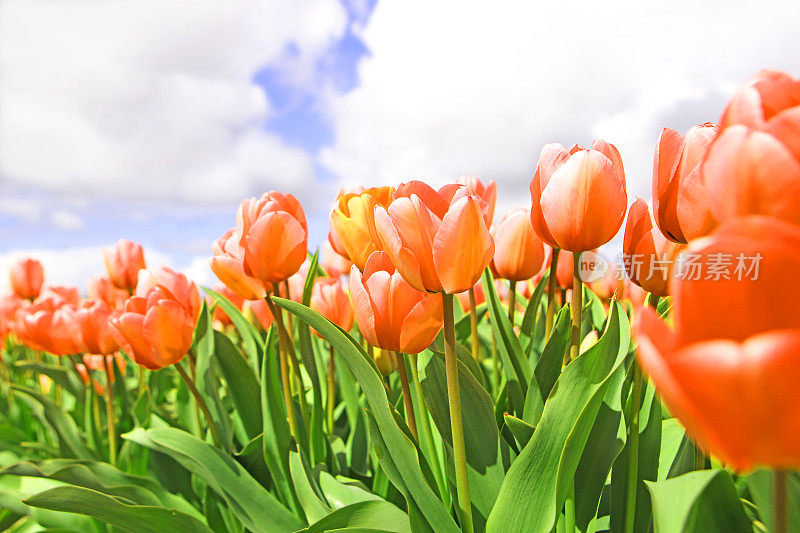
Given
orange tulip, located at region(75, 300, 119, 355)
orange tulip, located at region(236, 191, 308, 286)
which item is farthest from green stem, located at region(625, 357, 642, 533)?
orange tulip, located at region(75, 300, 119, 355)

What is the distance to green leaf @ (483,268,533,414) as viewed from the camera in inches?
49.6

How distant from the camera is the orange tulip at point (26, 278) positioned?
3.70 m

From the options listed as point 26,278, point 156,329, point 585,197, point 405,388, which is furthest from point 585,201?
point 26,278

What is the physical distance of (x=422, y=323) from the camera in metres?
0.95

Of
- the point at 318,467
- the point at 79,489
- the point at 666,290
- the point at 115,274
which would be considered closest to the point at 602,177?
the point at 666,290

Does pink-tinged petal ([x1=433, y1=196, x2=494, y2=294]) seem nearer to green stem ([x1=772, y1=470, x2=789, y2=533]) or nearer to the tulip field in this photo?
the tulip field

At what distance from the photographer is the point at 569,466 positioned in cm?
88

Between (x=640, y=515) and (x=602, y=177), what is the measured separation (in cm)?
67

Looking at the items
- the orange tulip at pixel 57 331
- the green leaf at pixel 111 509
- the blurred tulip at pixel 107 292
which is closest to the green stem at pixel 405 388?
the green leaf at pixel 111 509

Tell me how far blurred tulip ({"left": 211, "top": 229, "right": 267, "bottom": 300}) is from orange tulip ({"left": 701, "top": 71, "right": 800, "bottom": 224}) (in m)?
1.17

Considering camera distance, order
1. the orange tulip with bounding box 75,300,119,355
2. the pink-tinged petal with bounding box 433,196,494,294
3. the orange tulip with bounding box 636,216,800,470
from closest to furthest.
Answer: the orange tulip with bounding box 636,216,800,470, the pink-tinged petal with bounding box 433,196,494,294, the orange tulip with bounding box 75,300,119,355

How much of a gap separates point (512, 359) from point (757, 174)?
0.90 meters

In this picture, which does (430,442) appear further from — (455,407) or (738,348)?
(738,348)

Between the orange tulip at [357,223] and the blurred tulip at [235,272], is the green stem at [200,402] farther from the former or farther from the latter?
the orange tulip at [357,223]
